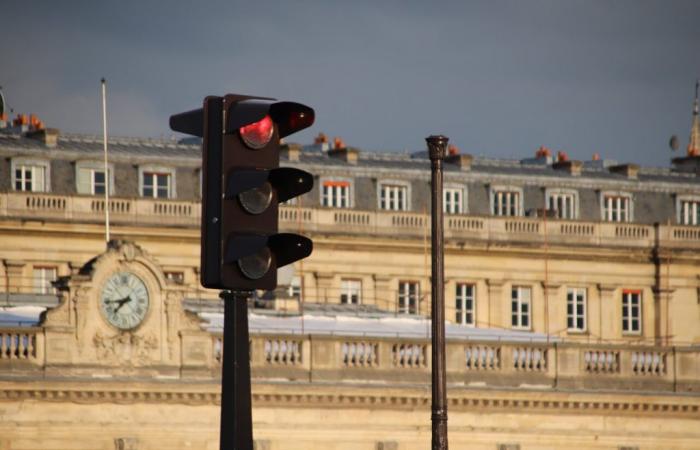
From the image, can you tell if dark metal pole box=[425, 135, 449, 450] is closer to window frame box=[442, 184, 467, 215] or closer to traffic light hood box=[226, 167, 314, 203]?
traffic light hood box=[226, 167, 314, 203]

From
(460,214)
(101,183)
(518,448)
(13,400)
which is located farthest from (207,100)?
(460,214)

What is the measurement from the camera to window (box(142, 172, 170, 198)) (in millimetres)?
95438

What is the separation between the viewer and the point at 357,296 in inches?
3893

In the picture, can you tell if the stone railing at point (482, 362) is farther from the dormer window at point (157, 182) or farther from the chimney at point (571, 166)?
the chimney at point (571, 166)

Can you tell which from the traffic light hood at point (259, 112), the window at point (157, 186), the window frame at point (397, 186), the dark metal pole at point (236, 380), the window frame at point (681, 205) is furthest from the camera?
the window frame at point (681, 205)

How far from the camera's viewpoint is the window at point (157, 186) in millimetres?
95438

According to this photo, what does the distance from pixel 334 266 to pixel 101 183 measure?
34.5ft

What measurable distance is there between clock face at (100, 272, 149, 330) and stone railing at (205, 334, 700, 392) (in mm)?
2098

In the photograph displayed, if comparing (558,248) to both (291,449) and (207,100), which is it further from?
(207,100)

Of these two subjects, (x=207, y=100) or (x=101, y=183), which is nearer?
A: (x=207, y=100)

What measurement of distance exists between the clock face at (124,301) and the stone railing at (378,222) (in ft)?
122

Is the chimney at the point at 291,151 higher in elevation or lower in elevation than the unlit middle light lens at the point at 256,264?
higher

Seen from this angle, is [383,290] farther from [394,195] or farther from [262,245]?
[262,245]

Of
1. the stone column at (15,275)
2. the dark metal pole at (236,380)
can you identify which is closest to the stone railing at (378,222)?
the stone column at (15,275)
